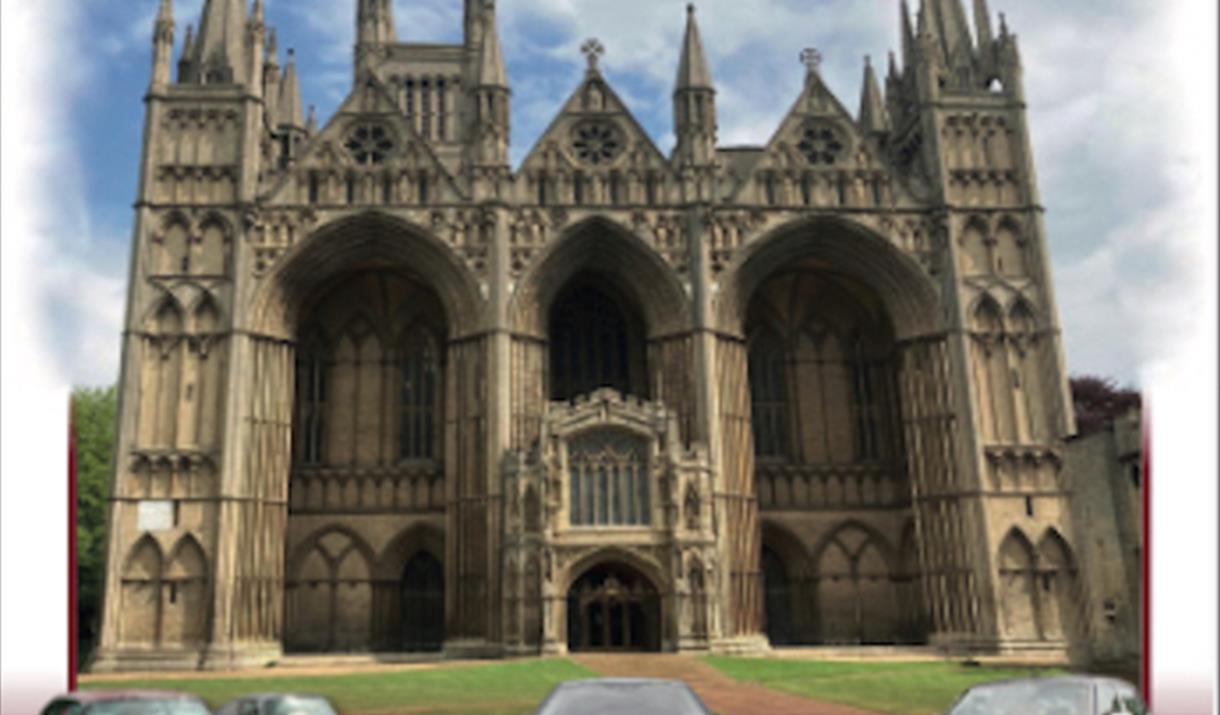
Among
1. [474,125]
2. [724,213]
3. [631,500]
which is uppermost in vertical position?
[474,125]

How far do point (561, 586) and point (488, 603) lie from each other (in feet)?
8.64

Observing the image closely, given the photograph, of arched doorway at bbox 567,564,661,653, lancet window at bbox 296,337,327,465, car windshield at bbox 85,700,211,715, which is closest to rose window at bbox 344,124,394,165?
lancet window at bbox 296,337,327,465

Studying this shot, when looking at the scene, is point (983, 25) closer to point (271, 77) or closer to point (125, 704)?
point (271, 77)

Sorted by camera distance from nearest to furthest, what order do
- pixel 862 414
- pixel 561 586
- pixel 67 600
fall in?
1. pixel 67 600
2. pixel 561 586
3. pixel 862 414

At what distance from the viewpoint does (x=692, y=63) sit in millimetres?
37500

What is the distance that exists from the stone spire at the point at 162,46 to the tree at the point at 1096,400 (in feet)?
138

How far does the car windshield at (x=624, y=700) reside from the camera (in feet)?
22.9

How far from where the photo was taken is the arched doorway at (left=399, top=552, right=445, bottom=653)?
3609cm

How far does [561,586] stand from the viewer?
3058 cm

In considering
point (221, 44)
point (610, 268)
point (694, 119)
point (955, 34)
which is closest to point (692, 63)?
point (694, 119)

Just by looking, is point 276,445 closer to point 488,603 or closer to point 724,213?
point 488,603

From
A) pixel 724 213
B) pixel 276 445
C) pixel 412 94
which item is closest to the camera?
pixel 276 445

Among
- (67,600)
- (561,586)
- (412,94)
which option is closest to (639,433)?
(561,586)

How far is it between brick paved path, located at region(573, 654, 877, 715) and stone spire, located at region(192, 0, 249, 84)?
25519 millimetres
